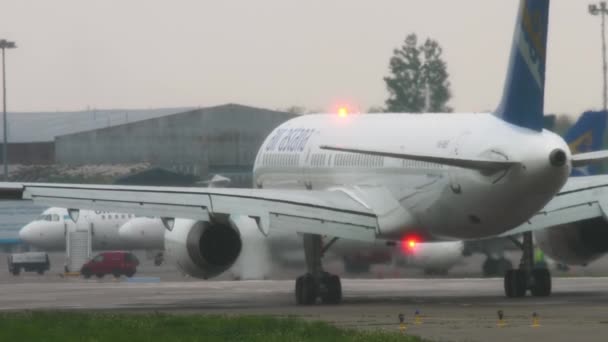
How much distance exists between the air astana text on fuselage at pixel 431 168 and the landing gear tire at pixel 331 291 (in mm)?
1978

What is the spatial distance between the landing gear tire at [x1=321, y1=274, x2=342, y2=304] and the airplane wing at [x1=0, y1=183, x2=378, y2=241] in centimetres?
132

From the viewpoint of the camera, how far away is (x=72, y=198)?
32469mm

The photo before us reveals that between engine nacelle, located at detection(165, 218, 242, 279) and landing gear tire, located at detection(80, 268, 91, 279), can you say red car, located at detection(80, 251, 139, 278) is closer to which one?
landing gear tire, located at detection(80, 268, 91, 279)

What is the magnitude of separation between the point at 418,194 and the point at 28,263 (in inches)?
1623

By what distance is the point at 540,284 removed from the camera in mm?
35719

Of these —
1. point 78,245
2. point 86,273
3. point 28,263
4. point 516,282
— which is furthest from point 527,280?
point 78,245

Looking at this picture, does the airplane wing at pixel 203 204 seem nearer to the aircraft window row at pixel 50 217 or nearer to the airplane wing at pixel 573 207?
the airplane wing at pixel 573 207

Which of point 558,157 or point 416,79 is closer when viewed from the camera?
point 558,157

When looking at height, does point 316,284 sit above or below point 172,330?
above

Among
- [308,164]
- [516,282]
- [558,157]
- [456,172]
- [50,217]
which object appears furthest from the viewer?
[50,217]

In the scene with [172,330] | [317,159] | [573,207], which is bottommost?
[172,330]

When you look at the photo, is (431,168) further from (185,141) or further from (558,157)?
(185,141)

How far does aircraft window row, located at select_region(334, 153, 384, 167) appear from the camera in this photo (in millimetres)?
36094

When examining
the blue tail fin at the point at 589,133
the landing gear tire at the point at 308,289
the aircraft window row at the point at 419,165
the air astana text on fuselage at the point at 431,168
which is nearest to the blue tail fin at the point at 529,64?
the air astana text on fuselage at the point at 431,168
